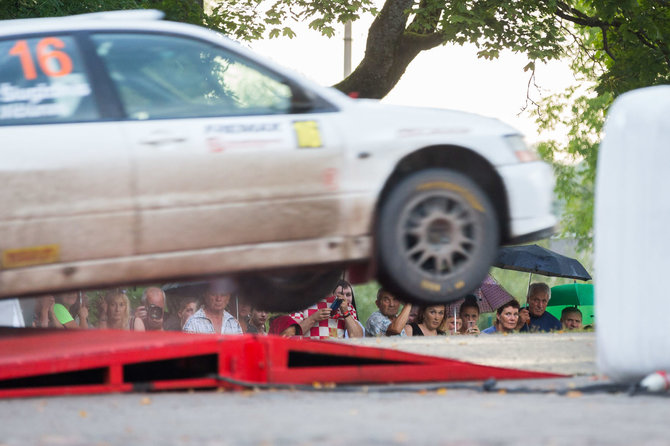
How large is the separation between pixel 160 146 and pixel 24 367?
57.4 inches

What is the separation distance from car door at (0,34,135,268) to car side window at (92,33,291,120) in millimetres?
216

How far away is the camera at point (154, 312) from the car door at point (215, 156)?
383 cm

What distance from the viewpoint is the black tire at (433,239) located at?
14.6 ft

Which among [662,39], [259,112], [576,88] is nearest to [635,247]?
[259,112]

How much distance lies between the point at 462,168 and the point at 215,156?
1157 mm

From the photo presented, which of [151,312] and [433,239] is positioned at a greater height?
[433,239]

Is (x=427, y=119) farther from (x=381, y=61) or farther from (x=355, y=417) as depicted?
(x=381, y=61)

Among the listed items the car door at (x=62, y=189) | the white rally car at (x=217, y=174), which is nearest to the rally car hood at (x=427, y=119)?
the white rally car at (x=217, y=174)

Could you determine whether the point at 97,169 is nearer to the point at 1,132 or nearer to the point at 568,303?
the point at 1,132

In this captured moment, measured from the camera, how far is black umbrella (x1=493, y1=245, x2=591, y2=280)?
991 cm

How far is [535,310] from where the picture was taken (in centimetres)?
1043

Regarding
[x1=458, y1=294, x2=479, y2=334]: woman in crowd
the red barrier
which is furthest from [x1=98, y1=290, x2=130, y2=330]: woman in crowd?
[x1=458, y1=294, x2=479, y2=334]: woman in crowd

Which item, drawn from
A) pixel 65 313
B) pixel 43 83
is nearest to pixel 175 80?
pixel 43 83

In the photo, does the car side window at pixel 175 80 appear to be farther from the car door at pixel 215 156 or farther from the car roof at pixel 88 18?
the car roof at pixel 88 18
